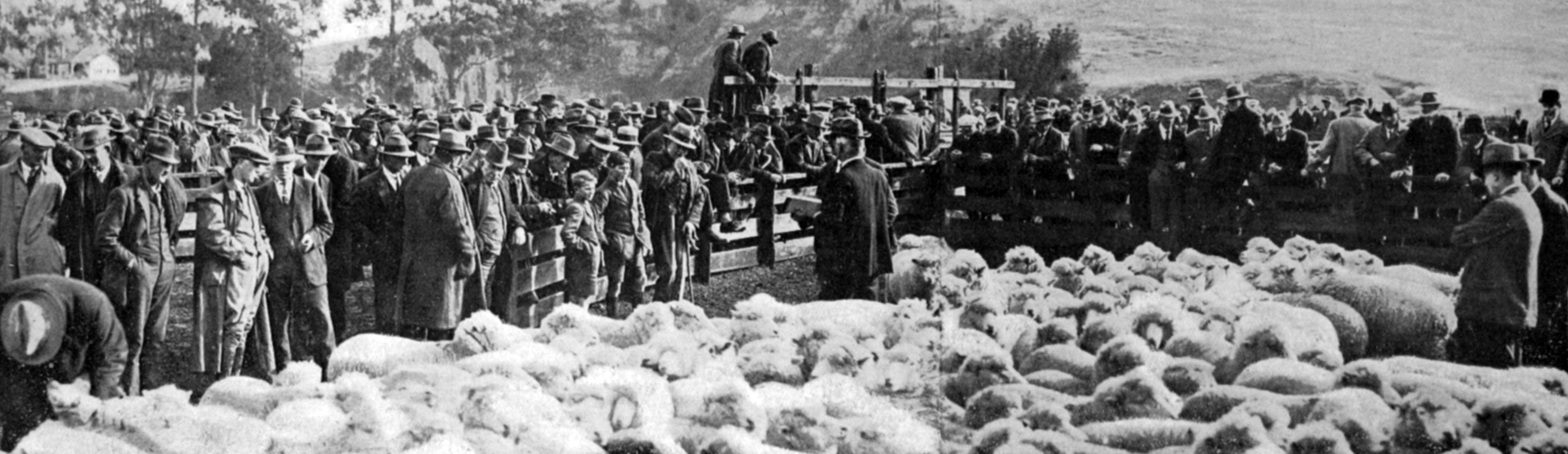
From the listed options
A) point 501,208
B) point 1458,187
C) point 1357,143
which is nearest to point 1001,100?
point 1357,143

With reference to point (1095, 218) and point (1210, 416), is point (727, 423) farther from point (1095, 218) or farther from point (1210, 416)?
point (1095, 218)

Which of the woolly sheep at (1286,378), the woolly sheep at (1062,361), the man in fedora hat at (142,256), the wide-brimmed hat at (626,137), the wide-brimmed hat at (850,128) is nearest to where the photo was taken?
the man in fedora hat at (142,256)

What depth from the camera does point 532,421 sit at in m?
5.68

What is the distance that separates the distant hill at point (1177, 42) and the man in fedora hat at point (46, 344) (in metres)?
1.80

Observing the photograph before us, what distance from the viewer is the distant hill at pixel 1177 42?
676 centimetres

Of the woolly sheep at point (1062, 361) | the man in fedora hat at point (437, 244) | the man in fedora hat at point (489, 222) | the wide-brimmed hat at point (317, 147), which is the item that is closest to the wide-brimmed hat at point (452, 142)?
the man in fedora hat at point (437, 244)

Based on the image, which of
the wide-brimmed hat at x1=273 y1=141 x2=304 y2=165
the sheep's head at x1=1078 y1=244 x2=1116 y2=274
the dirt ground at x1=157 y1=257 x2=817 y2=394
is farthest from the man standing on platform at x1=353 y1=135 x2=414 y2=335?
the sheep's head at x1=1078 y1=244 x2=1116 y2=274

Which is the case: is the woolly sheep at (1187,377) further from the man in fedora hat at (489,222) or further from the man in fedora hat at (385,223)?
the man in fedora hat at (385,223)

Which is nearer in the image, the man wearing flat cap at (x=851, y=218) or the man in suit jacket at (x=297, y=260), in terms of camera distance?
the man in suit jacket at (x=297, y=260)

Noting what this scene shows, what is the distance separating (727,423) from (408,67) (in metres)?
2.68

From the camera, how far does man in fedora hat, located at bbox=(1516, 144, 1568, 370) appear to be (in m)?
6.17

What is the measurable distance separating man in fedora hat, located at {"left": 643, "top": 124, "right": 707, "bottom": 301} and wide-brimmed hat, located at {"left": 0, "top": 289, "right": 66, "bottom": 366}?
299cm

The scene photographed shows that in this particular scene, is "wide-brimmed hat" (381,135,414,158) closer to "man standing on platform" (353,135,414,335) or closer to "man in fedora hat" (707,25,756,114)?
"man standing on platform" (353,135,414,335)

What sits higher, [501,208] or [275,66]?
[275,66]
